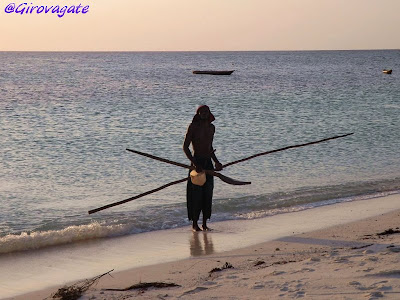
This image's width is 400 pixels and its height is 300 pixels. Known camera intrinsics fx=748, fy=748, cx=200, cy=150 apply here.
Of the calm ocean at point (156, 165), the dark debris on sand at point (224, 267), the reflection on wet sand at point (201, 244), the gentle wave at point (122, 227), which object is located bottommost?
the dark debris on sand at point (224, 267)

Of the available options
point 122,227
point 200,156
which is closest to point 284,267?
point 200,156

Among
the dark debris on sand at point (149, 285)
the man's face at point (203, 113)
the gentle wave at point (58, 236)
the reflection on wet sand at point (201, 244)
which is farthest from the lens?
the man's face at point (203, 113)

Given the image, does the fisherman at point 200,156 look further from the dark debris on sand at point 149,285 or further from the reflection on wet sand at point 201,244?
the dark debris on sand at point 149,285

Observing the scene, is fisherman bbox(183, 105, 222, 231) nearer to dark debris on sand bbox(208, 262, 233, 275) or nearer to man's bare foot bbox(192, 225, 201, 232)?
man's bare foot bbox(192, 225, 201, 232)

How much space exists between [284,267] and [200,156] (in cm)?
255

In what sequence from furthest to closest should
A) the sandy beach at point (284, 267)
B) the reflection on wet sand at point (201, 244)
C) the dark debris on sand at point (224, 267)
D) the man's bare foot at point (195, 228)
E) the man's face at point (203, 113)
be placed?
1. the man's bare foot at point (195, 228)
2. the man's face at point (203, 113)
3. the reflection on wet sand at point (201, 244)
4. the dark debris on sand at point (224, 267)
5. the sandy beach at point (284, 267)

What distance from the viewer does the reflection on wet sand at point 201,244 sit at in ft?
24.2

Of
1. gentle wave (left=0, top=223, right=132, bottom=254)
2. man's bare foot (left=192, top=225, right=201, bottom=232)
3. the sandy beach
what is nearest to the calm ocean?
gentle wave (left=0, top=223, right=132, bottom=254)

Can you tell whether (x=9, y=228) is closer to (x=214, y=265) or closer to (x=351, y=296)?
(x=214, y=265)

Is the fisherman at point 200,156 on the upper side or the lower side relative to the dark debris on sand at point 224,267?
upper

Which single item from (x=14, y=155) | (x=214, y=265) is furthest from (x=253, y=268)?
(x=14, y=155)

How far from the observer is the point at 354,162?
47.4ft

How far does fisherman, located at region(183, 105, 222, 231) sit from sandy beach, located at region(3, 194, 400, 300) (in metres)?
0.34

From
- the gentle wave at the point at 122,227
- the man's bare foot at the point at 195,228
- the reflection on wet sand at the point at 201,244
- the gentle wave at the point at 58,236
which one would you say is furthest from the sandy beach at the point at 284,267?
the gentle wave at the point at 58,236
